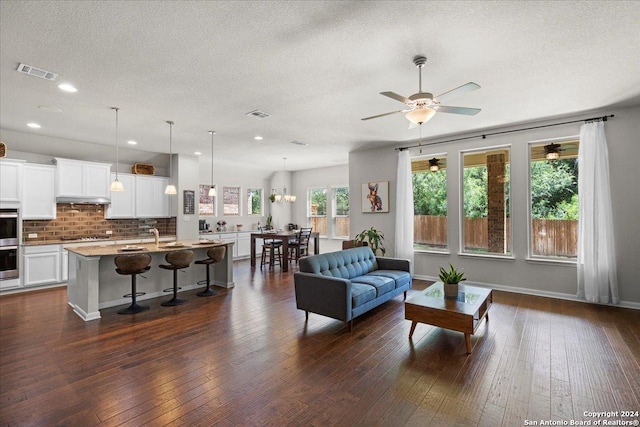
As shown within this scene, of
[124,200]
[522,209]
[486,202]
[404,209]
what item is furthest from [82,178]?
[522,209]

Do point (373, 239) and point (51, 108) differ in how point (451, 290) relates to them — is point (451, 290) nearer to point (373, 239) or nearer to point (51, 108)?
point (373, 239)

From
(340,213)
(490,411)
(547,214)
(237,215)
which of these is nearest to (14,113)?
(237,215)

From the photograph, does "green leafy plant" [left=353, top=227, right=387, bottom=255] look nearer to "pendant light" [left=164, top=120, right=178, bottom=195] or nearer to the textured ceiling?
the textured ceiling

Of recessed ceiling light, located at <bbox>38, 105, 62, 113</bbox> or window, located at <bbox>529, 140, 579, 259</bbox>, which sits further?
window, located at <bbox>529, 140, 579, 259</bbox>

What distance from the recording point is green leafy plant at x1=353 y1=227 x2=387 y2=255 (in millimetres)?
6820

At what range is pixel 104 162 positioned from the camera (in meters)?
6.95

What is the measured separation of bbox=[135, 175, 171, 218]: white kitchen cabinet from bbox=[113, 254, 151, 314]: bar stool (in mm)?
3400

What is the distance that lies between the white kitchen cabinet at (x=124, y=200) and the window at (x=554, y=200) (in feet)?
26.8

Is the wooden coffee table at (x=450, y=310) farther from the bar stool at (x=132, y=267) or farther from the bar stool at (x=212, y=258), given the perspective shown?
the bar stool at (x=132, y=267)

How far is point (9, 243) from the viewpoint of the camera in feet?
17.5

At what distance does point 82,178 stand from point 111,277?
2.99 m

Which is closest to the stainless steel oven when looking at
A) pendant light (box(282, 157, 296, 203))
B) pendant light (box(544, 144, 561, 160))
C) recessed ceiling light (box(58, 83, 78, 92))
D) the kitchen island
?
the kitchen island

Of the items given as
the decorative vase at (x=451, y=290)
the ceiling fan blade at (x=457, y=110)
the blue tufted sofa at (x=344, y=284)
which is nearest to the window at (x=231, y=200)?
the blue tufted sofa at (x=344, y=284)

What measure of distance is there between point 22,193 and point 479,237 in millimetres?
8431
